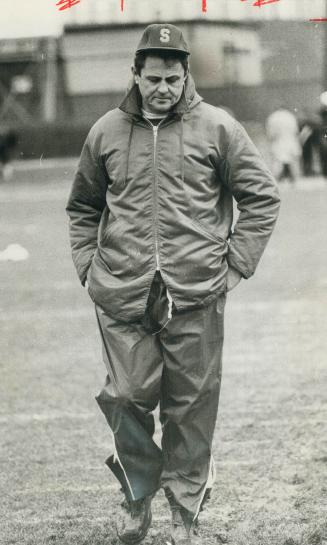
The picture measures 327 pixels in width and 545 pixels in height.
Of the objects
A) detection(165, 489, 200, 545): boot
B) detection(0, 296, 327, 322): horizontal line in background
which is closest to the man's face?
detection(165, 489, 200, 545): boot

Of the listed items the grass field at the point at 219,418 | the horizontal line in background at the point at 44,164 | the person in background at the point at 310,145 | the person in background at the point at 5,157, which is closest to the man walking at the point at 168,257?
the grass field at the point at 219,418

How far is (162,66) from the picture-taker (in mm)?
3674

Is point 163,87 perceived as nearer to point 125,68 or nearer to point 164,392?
point 164,392

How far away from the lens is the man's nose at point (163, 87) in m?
3.63

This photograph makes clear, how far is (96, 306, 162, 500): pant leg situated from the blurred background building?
31094 mm

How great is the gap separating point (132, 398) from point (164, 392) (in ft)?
0.58

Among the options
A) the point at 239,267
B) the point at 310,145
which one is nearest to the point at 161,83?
the point at 239,267

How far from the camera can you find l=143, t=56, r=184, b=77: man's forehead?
3.66 meters

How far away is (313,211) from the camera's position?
632 inches

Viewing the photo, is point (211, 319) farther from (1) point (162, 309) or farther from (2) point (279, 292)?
(2) point (279, 292)

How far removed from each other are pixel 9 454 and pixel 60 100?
3497 centimetres

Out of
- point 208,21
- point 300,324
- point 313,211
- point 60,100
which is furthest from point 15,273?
point 60,100

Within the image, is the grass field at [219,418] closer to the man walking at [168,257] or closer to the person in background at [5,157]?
the man walking at [168,257]

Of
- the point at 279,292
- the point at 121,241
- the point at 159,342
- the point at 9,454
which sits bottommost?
the point at 279,292
